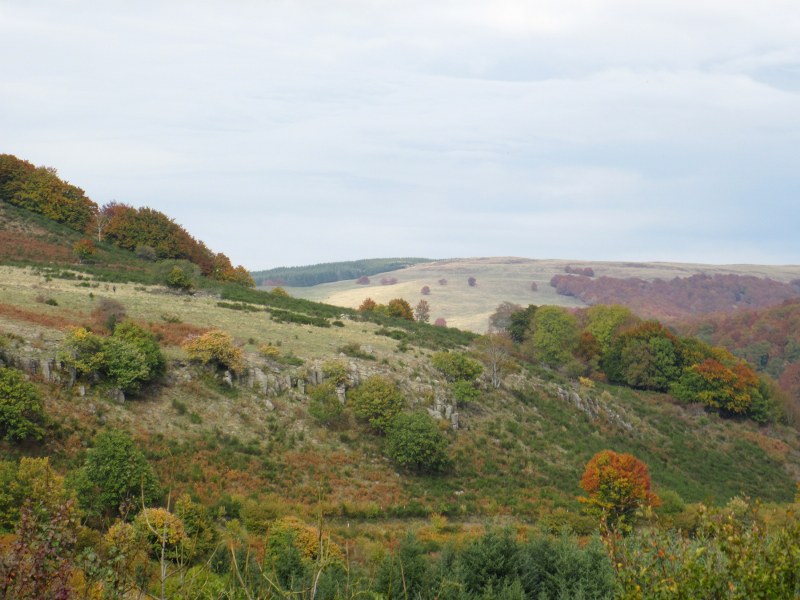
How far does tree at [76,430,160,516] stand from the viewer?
20891 millimetres

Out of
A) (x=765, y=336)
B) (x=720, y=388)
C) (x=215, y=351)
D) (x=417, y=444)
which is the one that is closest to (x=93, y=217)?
(x=215, y=351)

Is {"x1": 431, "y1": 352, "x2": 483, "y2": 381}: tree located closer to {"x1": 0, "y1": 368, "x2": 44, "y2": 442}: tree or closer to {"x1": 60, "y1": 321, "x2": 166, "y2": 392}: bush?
{"x1": 60, "y1": 321, "x2": 166, "y2": 392}: bush

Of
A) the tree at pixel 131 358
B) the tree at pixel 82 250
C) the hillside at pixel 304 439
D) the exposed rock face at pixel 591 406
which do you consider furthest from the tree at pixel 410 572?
the tree at pixel 82 250

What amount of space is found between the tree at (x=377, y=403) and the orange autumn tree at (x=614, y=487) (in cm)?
1092

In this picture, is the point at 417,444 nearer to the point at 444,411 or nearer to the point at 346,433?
the point at 346,433

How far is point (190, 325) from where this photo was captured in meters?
42.2

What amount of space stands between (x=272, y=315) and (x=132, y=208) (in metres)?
37.7

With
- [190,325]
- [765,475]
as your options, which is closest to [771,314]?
[765,475]

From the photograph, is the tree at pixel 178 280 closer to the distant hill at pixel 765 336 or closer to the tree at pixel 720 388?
the tree at pixel 720 388

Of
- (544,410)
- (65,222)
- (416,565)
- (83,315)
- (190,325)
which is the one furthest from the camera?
(65,222)

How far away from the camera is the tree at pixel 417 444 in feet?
107

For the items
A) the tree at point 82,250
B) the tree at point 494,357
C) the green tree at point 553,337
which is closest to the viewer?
the tree at point 494,357

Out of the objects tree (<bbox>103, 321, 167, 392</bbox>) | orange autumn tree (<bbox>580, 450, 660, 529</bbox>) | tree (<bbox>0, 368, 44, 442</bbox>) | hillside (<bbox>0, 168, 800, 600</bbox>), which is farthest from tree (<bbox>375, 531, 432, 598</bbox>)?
tree (<bbox>103, 321, 167, 392</bbox>)

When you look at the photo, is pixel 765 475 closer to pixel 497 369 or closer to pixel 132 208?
pixel 497 369
